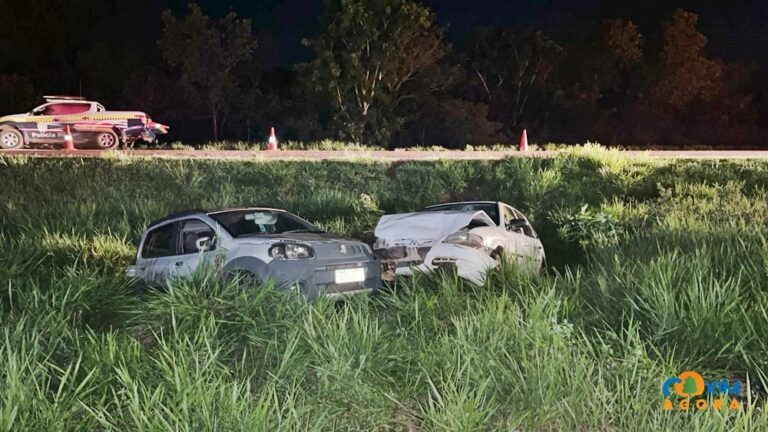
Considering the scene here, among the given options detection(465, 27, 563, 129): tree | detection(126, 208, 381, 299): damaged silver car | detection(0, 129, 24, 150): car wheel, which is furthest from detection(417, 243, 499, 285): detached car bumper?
detection(465, 27, 563, 129): tree

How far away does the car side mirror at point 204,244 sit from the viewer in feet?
25.7

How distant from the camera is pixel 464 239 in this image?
898 cm

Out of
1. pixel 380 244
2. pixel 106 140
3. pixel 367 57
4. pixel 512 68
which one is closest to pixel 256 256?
pixel 380 244

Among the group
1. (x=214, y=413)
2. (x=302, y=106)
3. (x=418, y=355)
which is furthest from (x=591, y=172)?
(x=302, y=106)

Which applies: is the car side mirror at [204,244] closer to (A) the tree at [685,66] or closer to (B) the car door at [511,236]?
(B) the car door at [511,236]

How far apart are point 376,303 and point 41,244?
5858mm

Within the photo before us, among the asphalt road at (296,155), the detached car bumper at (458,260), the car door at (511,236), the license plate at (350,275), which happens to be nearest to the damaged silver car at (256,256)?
the license plate at (350,275)

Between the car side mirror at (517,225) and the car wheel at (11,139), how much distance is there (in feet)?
50.9

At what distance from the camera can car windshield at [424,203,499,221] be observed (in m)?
10.7

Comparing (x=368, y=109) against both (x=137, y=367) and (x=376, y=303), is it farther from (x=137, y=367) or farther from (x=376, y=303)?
(x=137, y=367)

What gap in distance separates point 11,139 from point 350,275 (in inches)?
636

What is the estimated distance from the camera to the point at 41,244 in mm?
9953

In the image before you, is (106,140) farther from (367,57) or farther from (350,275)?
(350,275)

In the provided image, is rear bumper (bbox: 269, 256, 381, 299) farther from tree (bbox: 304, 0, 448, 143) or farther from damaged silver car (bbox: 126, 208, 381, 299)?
tree (bbox: 304, 0, 448, 143)
